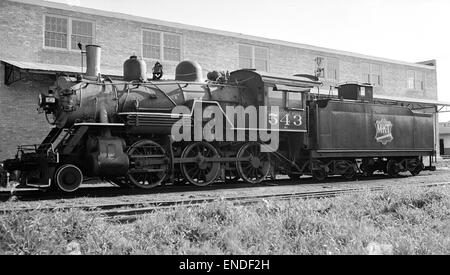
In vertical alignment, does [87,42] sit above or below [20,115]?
above

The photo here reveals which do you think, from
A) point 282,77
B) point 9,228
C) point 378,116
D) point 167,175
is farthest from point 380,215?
point 378,116

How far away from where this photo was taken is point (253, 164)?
11.2 meters

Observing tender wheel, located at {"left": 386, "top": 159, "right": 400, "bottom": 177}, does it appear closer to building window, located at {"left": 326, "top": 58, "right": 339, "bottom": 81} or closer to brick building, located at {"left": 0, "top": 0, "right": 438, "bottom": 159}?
brick building, located at {"left": 0, "top": 0, "right": 438, "bottom": 159}

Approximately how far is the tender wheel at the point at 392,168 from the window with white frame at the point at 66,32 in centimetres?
1184

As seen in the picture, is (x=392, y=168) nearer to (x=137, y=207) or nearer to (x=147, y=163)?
(x=147, y=163)

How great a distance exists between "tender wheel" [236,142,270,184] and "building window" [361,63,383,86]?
1612cm

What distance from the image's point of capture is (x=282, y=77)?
11523 millimetres

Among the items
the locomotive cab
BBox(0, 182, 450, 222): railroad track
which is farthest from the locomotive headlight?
the locomotive cab

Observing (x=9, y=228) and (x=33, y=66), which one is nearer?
(x=9, y=228)

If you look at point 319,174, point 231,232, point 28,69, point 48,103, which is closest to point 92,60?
point 48,103

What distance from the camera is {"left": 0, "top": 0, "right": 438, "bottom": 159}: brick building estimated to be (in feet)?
48.8

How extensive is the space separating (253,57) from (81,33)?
321 inches
